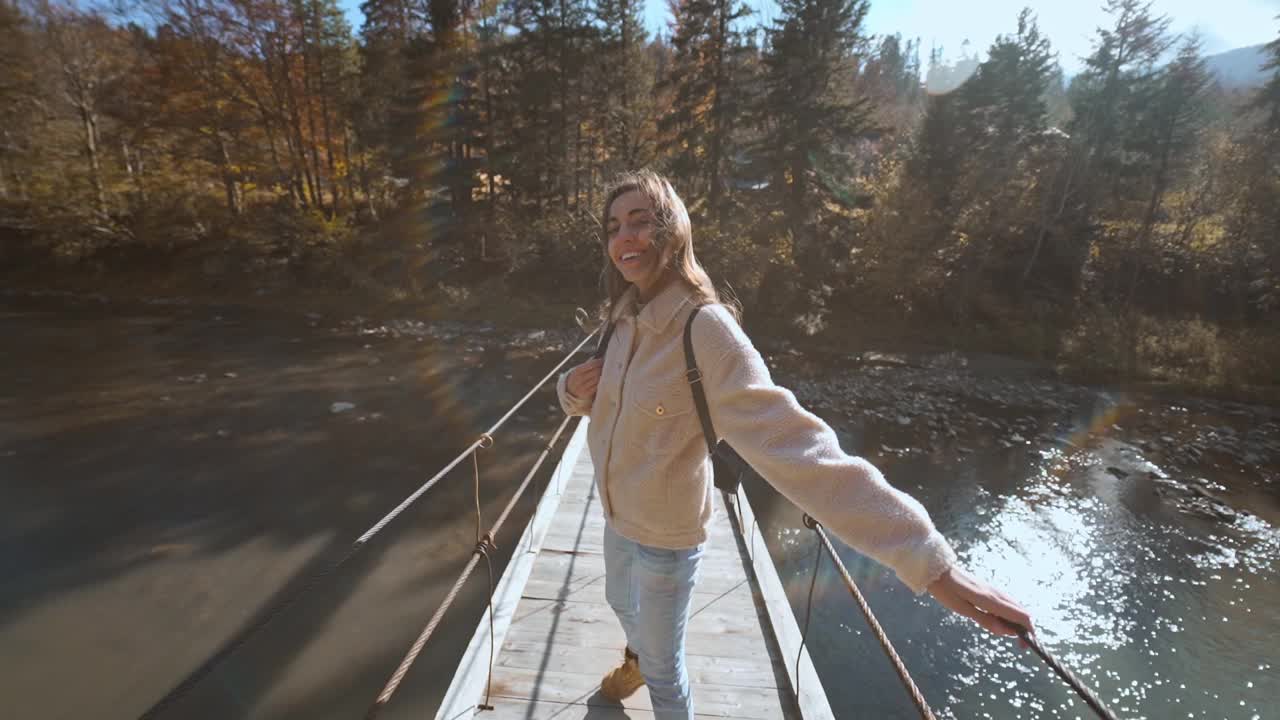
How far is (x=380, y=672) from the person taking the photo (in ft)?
14.5

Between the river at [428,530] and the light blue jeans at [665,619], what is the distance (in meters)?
3.52

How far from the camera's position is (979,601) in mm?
945

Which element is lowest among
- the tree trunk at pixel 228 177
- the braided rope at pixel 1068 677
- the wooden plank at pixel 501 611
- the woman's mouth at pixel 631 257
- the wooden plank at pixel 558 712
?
the wooden plank at pixel 558 712

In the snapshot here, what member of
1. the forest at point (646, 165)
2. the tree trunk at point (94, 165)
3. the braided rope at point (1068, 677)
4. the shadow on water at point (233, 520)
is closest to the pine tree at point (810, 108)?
the forest at point (646, 165)

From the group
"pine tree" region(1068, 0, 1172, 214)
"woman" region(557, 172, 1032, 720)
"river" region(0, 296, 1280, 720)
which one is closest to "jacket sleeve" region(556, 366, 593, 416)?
"woman" region(557, 172, 1032, 720)

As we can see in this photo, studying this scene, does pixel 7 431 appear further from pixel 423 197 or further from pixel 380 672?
pixel 423 197

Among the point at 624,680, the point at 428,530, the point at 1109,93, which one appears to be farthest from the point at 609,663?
the point at 1109,93

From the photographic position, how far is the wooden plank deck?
2314 mm

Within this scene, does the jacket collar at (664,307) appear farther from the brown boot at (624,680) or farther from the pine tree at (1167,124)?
the pine tree at (1167,124)

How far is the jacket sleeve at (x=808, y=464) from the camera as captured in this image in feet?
3.27

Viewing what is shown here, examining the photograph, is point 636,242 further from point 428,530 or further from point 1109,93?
point 1109,93

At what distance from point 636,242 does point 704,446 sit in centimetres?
58

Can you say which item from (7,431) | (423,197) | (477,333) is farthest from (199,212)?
→ (7,431)

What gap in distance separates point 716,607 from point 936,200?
1810cm
